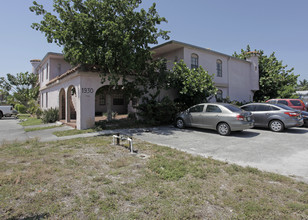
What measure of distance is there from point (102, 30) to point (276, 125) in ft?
34.3

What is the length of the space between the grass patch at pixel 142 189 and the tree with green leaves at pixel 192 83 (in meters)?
6.97

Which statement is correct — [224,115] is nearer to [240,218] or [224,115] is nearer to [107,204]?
[240,218]

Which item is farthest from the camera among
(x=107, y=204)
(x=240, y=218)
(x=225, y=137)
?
(x=225, y=137)

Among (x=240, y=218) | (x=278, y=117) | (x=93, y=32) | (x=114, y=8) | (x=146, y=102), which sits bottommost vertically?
(x=240, y=218)

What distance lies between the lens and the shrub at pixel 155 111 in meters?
11.4

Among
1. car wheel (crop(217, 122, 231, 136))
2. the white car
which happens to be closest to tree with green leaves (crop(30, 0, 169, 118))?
car wheel (crop(217, 122, 231, 136))

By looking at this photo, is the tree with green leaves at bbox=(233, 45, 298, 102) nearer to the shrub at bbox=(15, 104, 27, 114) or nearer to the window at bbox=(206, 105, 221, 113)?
the window at bbox=(206, 105, 221, 113)

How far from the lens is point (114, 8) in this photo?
9.80 metres

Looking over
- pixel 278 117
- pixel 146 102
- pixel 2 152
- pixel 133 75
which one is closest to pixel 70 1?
pixel 133 75

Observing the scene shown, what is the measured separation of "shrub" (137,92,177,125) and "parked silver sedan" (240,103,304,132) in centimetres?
491

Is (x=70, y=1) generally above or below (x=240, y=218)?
above

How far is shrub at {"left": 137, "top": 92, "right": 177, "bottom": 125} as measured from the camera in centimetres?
1138

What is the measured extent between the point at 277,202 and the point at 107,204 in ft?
9.17

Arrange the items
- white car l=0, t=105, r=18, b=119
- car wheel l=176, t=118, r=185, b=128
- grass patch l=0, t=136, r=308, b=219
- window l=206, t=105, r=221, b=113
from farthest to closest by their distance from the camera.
Result: white car l=0, t=105, r=18, b=119 < car wheel l=176, t=118, r=185, b=128 < window l=206, t=105, r=221, b=113 < grass patch l=0, t=136, r=308, b=219
